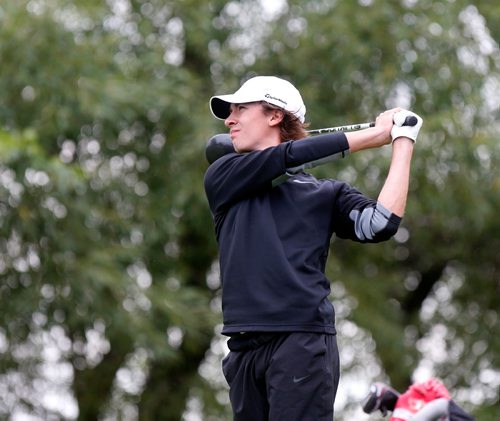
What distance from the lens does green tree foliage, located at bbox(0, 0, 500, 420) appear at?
906cm

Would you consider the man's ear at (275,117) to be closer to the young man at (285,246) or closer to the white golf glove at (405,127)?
the young man at (285,246)

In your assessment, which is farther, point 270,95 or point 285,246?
point 270,95

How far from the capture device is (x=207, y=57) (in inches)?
421

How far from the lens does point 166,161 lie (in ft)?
33.1

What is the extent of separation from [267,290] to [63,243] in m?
5.76

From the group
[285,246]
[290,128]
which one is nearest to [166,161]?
[290,128]

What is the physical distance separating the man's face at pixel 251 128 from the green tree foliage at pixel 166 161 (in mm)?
4293

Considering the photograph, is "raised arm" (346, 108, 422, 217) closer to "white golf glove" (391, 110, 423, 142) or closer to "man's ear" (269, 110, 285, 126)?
"white golf glove" (391, 110, 423, 142)

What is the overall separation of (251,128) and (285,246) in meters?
Result: 0.41

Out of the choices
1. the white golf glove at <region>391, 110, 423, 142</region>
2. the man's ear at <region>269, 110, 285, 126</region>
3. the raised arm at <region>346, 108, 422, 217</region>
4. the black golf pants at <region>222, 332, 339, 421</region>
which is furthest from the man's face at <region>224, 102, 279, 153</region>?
the black golf pants at <region>222, 332, 339, 421</region>

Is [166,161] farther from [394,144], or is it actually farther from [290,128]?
[394,144]

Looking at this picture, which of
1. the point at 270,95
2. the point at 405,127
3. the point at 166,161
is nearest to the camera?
the point at 405,127

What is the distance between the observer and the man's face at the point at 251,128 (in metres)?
3.57

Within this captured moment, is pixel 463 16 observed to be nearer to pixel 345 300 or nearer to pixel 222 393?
pixel 345 300
